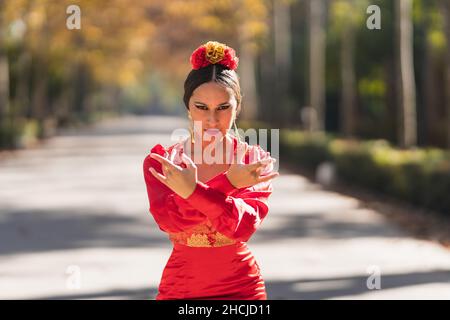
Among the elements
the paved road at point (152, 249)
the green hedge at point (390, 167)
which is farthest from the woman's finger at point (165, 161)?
the green hedge at point (390, 167)

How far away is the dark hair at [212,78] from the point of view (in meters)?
3.84

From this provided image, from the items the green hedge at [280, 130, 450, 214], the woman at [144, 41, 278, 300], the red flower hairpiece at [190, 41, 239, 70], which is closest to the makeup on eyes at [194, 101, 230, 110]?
the woman at [144, 41, 278, 300]

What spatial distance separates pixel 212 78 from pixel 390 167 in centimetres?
1366

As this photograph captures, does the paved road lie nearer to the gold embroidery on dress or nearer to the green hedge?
the green hedge

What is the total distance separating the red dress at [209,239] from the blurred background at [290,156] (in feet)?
14.3

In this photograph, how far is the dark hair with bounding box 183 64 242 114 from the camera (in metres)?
3.84

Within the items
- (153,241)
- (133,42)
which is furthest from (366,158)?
(133,42)

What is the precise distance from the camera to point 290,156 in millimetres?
28531

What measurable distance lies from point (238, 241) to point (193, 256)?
18 cm

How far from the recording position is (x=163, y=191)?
149 inches

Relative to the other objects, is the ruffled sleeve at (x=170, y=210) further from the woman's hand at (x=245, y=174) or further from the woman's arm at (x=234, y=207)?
the woman's hand at (x=245, y=174)

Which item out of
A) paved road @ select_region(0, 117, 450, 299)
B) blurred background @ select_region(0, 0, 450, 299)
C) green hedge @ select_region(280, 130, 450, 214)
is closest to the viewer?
paved road @ select_region(0, 117, 450, 299)

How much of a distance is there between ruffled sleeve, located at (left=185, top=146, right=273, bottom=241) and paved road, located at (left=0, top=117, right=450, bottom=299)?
4.38 m
